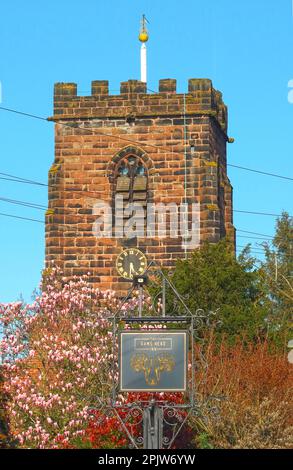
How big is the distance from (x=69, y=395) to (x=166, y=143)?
51.8 ft

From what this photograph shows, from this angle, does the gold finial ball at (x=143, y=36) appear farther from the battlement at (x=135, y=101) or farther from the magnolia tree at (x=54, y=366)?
the magnolia tree at (x=54, y=366)

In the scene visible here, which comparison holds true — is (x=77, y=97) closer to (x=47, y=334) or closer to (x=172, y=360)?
(x=47, y=334)

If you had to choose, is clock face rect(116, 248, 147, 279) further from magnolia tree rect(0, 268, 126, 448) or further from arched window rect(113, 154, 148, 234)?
magnolia tree rect(0, 268, 126, 448)

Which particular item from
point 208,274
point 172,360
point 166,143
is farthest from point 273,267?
point 172,360

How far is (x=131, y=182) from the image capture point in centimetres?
5775

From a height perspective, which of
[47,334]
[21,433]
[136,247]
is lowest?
[21,433]

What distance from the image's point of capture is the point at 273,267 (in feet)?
246

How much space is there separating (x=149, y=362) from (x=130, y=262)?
2364cm

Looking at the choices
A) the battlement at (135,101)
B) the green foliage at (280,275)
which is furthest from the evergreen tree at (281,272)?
the battlement at (135,101)

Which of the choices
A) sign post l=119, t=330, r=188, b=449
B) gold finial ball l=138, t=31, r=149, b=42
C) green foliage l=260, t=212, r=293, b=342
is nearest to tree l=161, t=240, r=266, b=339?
green foliage l=260, t=212, r=293, b=342

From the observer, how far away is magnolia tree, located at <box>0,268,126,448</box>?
144 ft

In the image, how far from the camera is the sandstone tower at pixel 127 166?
188 feet

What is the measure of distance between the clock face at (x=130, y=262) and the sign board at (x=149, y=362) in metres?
23.1

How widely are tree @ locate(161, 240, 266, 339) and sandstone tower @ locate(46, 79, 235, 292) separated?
3661mm
